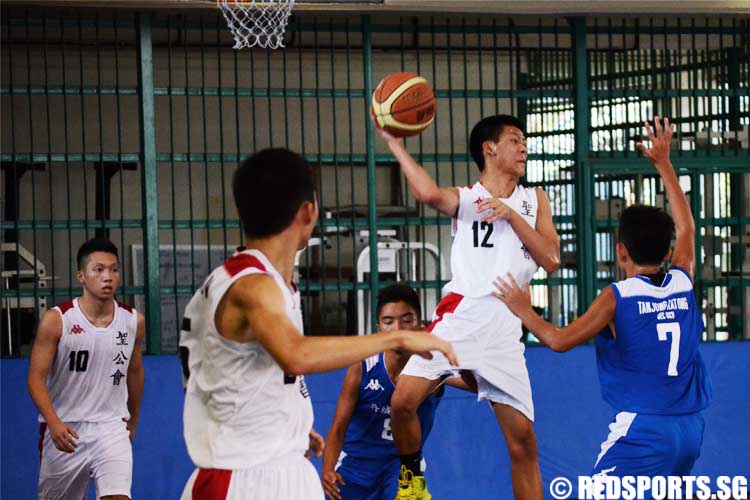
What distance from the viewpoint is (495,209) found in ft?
19.0

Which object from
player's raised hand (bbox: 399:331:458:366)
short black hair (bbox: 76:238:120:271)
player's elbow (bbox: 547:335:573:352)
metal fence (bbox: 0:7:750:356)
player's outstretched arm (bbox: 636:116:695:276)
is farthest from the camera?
metal fence (bbox: 0:7:750:356)

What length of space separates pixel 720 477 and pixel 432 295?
3.91m

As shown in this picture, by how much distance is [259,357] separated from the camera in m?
3.53

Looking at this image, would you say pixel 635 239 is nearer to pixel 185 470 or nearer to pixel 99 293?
pixel 99 293

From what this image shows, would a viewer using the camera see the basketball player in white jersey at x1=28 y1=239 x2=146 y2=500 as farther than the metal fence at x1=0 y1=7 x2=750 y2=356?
No

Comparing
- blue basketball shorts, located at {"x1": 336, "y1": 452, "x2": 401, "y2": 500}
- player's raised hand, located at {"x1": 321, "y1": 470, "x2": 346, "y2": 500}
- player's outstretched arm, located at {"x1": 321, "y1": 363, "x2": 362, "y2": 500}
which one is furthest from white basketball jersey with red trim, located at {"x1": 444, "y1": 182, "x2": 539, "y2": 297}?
player's raised hand, located at {"x1": 321, "y1": 470, "x2": 346, "y2": 500}

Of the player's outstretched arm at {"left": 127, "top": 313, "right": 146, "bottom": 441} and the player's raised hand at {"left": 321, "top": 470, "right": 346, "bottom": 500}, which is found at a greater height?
the player's outstretched arm at {"left": 127, "top": 313, "right": 146, "bottom": 441}

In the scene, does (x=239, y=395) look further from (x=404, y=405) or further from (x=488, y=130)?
(x=488, y=130)

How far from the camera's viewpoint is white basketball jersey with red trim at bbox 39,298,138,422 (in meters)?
6.21

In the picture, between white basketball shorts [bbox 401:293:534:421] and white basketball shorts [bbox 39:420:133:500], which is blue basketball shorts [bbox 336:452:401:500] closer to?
white basketball shorts [bbox 401:293:534:421]

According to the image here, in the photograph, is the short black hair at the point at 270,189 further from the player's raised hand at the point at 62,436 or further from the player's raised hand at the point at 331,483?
the player's raised hand at the point at 62,436

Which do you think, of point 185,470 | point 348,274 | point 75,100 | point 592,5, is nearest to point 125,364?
point 185,470

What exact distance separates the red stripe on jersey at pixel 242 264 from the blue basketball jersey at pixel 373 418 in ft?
8.34

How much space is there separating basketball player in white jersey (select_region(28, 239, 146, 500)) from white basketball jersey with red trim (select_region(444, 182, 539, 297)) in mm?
1860
